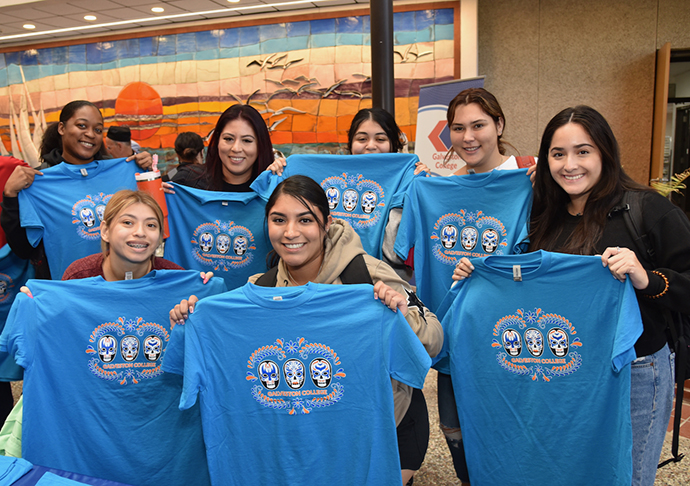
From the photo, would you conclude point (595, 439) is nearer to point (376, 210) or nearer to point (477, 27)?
point (376, 210)

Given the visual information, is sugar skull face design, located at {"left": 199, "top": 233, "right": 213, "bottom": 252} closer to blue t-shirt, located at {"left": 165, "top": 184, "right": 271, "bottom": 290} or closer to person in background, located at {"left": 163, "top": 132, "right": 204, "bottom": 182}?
blue t-shirt, located at {"left": 165, "top": 184, "right": 271, "bottom": 290}

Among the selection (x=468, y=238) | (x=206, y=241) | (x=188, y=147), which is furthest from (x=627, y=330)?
(x=188, y=147)

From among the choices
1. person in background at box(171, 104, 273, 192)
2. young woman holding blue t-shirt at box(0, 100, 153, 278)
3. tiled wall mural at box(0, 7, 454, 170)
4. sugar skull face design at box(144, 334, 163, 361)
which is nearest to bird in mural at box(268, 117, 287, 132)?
tiled wall mural at box(0, 7, 454, 170)

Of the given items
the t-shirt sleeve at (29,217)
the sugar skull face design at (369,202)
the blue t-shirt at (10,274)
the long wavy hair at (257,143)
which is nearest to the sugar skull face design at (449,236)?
the sugar skull face design at (369,202)

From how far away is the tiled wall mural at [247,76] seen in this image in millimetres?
5922

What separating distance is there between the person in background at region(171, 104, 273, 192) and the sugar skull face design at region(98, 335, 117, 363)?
96cm

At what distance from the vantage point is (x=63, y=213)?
94.8 inches

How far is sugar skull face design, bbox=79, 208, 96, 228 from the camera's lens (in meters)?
2.42

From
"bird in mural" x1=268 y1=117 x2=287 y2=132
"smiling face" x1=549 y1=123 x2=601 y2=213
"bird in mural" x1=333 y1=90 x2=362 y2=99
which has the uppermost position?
"bird in mural" x1=333 y1=90 x2=362 y2=99

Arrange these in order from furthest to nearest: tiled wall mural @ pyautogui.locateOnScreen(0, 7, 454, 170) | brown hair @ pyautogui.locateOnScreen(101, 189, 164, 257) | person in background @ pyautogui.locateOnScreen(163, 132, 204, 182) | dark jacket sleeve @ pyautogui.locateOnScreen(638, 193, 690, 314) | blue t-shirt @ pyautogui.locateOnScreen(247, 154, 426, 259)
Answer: tiled wall mural @ pyautogui.locateOnScreen(0, 7, 454, 170), person in background @ pyautogui.locateOnScreen(163, 132, 204, 182), blue t-shirt @ pyautogui.locateOnScreen(247, 154, 426, 259), brown hair @ pyautogui.locateOnScreen(101, 189, 164, 257), dark jacket sleeve @ pyautogui.locateOnScreen(638, 193, 690, 314)

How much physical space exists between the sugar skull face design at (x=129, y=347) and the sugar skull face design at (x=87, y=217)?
931mm

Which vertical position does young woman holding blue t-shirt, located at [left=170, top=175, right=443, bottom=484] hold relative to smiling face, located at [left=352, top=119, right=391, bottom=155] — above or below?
below

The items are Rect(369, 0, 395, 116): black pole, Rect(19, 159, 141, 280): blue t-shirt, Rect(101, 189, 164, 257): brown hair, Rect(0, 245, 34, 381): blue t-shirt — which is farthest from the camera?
Rect(369, 0, 395, 116): black pole

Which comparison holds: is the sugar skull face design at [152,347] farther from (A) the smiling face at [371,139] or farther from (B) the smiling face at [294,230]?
(A) the smiling face at [371,139]
